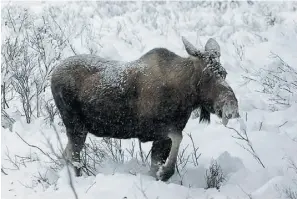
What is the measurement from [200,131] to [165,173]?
76.2 inches

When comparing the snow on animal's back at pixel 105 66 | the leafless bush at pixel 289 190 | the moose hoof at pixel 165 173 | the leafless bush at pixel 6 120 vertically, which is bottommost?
the leafless bush at pixel 6 120

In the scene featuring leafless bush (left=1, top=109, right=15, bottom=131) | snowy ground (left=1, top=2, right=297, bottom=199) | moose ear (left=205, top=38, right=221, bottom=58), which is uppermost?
moose ear (left=205, top=38, right=221, bottom=58)

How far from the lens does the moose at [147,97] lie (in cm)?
445

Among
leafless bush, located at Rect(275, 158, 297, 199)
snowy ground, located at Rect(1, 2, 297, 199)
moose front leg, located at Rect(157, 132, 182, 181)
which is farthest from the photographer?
moose front leg, located at Rect(157, 132, 182, 181)

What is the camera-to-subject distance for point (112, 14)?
535 inches

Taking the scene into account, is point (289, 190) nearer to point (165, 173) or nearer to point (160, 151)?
point (165, 173)

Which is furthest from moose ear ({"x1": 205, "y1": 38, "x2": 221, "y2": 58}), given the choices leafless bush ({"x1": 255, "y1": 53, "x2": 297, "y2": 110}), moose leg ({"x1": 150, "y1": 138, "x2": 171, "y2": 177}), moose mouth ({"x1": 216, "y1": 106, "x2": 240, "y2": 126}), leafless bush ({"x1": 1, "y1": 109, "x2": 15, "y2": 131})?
leafless bush ({"x1": 1, "y1": 109, "x2": 15, "y2": 131})

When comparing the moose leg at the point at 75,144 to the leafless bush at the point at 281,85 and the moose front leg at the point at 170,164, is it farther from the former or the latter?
the leafless bush at the point at 281,85

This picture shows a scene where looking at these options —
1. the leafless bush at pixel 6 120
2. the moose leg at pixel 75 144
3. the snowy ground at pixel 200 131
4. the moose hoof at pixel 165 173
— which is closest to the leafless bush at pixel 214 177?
the snowy ground at pixel 200 131

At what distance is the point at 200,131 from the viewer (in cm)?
631

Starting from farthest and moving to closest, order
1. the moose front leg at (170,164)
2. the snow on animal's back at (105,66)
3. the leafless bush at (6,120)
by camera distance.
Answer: the leafless bush at (6,120)
the snow on animal's back at (105,66)
the moose front leg at (170,164)

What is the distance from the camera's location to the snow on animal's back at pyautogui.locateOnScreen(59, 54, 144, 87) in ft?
15.5

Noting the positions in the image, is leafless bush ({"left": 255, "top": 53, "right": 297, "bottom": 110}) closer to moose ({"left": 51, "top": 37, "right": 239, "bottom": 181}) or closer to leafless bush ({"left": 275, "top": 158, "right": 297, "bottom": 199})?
moose ({"left": 51, "top": 37, "right": 239, "bottom": 181})

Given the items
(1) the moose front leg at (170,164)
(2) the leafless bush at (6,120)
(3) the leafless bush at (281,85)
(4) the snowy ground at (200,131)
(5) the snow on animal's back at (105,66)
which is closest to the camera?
(4) the snowy ground at (200,131)
